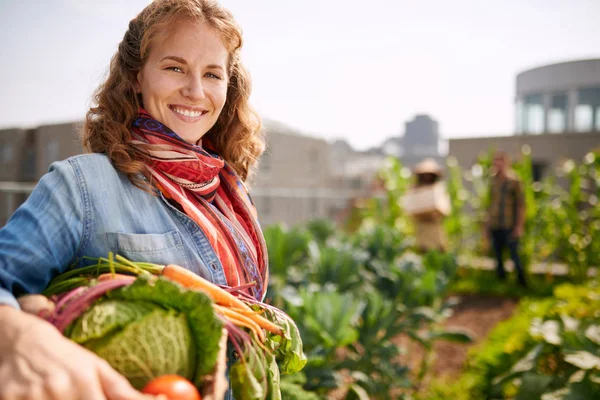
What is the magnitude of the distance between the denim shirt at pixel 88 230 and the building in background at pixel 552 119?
1327cm

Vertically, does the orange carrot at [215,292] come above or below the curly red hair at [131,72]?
below

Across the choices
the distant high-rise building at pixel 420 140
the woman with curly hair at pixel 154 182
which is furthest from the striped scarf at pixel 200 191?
the distant high-rise building at pixel 420 140

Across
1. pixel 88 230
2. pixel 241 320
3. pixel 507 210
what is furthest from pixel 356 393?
pixel 507 210

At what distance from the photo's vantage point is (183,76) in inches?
44.3

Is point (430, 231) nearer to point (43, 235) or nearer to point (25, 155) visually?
point (25, 155)

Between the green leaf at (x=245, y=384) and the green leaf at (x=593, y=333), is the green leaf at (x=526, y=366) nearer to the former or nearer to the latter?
the green leaf at (x=593, y=333)

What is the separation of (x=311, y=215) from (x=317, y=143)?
7605 millimetres

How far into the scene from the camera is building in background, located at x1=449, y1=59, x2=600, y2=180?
41.8 feet

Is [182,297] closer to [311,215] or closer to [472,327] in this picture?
[472,327]

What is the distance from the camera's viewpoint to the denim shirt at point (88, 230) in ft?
2.70

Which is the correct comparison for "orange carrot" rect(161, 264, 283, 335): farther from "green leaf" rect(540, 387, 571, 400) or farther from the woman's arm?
"green leaf" rect(540, 387, 571, 400)

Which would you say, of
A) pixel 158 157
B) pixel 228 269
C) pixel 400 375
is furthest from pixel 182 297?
pixel 400 375

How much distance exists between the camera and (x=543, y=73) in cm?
1708

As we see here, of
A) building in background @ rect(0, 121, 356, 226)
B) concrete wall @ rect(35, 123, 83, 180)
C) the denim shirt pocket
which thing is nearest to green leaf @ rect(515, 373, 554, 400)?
building in background @ rect(0, 121, 356, 226)
